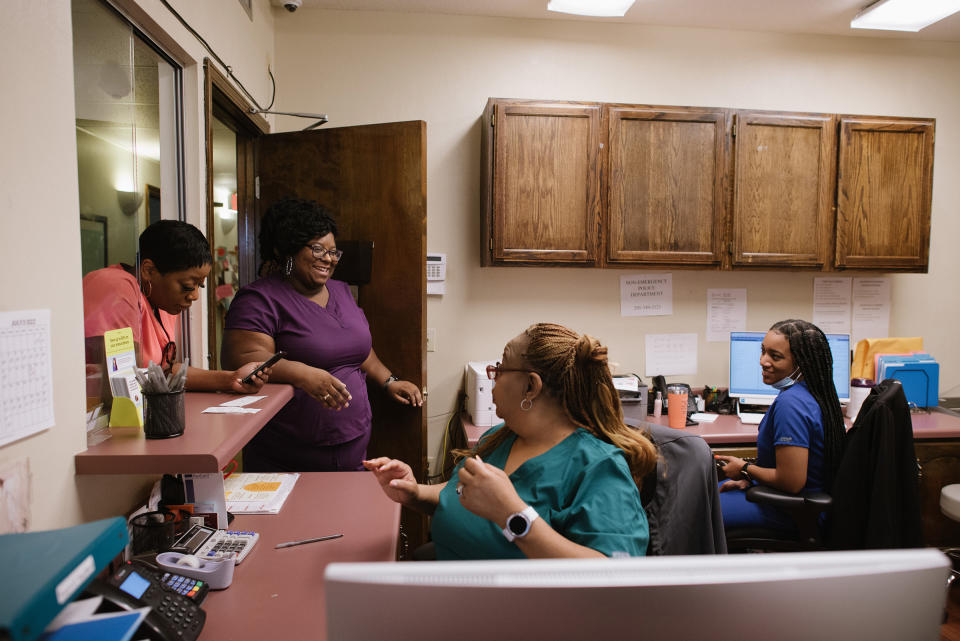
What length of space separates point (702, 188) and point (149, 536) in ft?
8.95

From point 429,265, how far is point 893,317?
2.77 meters

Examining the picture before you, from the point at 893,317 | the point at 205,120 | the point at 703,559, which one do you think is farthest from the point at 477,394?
the point at 893,317

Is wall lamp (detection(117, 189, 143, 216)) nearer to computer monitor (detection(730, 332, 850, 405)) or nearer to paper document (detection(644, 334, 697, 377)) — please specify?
paper document (detection(644, 334, 697, 377))

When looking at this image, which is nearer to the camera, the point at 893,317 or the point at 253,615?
the point at 253,615

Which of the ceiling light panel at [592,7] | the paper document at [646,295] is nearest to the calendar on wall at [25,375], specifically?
the ceiling light panel at [592,7]

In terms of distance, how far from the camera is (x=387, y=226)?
8.86 ft

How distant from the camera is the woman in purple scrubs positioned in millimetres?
2033

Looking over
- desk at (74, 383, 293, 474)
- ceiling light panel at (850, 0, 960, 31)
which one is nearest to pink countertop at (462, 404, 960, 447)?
desk at (74, 383, 293, 474)

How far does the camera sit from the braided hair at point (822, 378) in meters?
2.08

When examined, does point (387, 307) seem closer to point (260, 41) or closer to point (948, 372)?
point (260, 41)

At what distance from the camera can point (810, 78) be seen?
333cm

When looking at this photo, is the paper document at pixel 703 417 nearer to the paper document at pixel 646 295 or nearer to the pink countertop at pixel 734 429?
the pink countertop at pixel 734 429

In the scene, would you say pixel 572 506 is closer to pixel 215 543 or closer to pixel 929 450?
pixel 215 543

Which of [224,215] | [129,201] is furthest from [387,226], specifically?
[129,201]
